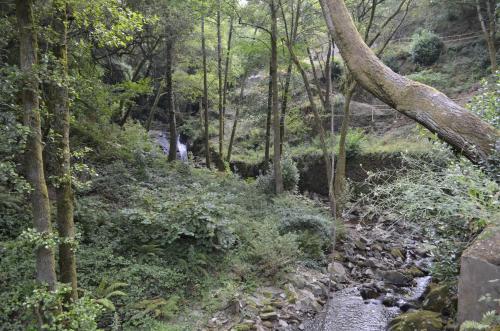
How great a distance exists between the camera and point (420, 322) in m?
5.35

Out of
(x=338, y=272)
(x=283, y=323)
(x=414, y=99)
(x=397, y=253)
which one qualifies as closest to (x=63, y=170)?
(x=283, y=323)

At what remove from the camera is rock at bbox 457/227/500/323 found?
3.62m

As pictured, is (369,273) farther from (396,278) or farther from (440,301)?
(440,301)

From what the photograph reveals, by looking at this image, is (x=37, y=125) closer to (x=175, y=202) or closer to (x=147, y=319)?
(x=147, y=319)

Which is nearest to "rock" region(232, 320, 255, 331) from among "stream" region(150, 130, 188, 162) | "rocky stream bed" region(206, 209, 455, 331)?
"rocky stream bed" region(206, 209, 455, 331)

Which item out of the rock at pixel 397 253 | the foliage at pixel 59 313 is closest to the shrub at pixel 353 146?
the rock at pixel 397 253

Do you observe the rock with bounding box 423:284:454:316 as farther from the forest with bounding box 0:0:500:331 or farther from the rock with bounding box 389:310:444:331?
the rock with bounding box 389:310:444:331

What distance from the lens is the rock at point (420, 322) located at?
5.22 m

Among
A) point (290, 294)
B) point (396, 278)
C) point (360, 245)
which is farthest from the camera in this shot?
point (360, 245)

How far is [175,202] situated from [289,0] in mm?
8152

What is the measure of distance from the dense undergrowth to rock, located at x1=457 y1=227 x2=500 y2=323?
359 centimetres

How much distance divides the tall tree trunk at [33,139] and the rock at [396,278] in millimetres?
6792

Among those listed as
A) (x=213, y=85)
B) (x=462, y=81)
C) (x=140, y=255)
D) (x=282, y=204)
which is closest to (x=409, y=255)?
(x=282, y=204)

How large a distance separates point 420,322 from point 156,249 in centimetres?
467
